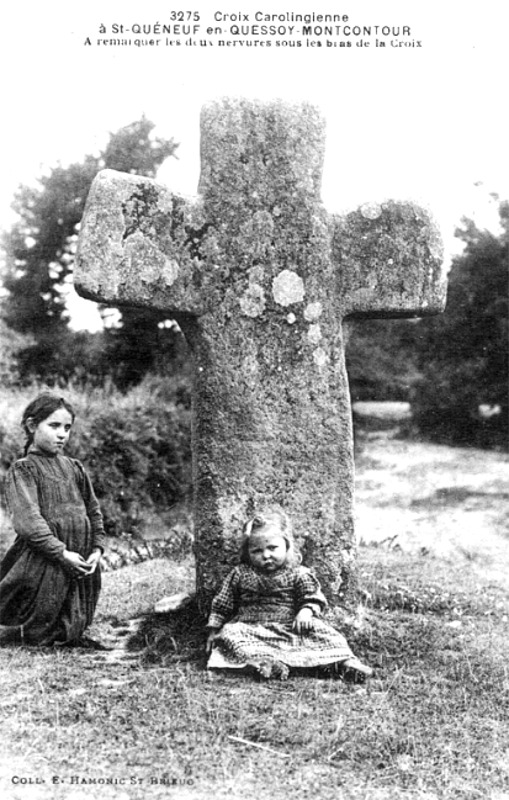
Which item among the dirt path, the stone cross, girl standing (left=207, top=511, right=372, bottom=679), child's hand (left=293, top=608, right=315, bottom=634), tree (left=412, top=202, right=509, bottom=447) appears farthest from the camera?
tree (left=412, top=202, right=509, bottom=447)

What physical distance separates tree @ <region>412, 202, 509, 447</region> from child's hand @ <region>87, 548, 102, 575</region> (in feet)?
51.5

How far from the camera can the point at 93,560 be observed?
439 cm

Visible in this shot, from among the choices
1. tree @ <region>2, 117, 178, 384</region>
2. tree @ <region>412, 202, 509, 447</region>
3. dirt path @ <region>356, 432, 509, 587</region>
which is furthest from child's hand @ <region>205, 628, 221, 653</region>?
tree @ <region>412, 202, 509, 447</region>

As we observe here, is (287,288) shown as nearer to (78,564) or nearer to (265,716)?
(78,564)

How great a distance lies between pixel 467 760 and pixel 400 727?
323mm

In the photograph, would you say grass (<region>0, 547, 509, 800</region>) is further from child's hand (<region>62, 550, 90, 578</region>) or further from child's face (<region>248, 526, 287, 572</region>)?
child's face (<region>248, 526, 287, 572</region>)

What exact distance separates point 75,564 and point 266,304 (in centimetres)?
176

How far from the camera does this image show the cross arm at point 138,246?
3938 mm

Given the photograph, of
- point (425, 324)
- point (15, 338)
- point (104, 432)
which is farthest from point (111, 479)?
point (425, 324)

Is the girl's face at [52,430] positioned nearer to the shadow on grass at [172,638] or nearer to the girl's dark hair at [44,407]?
the girl's dark hair at [44,407]

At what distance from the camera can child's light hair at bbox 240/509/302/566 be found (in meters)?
4.04

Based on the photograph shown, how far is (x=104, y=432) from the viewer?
9141mm

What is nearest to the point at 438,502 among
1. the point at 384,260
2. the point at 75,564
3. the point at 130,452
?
the point at 130,452

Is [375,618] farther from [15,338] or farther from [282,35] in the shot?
[15,338]
